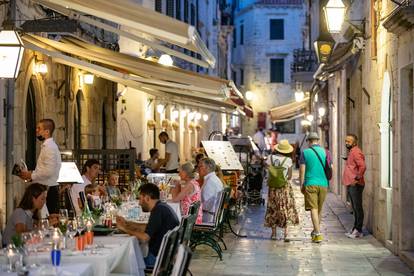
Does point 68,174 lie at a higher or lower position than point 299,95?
lower

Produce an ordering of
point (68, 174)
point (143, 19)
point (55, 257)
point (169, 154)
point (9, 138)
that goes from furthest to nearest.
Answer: point (169, 154)
point (68, 174)
point (9, 138)
point (143, 19)
point (55, 257)

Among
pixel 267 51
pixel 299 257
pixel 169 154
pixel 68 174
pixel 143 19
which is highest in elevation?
pixel 267 51

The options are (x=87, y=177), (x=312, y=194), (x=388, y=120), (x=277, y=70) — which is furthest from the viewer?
(x=277, y=70)

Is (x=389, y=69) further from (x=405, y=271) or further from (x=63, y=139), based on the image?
(x=63, y=139)

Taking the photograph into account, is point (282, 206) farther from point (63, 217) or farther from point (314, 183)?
point (63, 217)

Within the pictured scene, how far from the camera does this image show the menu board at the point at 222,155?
2053cm

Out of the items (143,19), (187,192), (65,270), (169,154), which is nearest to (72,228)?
(65,270)

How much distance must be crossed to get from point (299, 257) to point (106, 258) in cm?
660

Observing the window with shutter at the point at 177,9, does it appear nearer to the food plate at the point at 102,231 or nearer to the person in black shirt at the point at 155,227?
the person in black shirt at the point at 155,227

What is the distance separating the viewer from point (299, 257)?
46.4 ft

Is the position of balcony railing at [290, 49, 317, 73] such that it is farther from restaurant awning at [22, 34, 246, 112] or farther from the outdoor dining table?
the outdoor dining table

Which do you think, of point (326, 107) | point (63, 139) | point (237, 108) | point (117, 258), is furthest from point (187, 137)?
point (117, 258)

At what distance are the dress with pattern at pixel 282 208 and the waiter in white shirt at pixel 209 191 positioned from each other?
5.98 ft

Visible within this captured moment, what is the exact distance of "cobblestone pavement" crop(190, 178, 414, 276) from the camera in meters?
12.8
